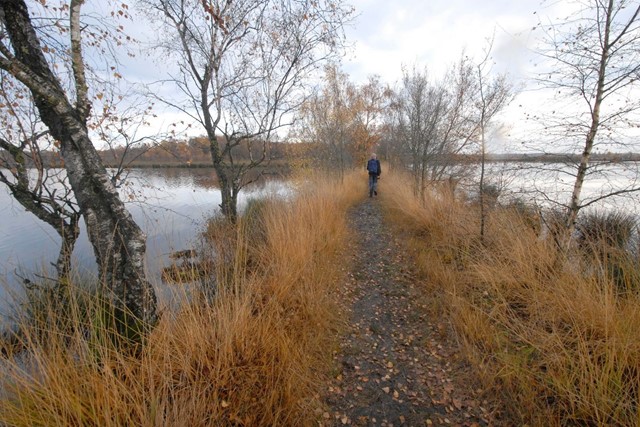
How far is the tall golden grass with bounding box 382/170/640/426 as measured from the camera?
5.56 feet

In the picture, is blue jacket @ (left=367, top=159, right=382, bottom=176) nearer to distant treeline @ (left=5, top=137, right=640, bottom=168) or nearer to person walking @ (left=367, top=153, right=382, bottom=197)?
person walking @ (left=367, top=153, right=382, bottom=197)

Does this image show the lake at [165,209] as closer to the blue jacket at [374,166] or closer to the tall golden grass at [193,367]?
the tall golden grass at [193,367]

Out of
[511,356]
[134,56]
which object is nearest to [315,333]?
[511,356]

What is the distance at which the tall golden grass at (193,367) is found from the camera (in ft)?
4.53

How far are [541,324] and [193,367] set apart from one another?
3302 millimetres

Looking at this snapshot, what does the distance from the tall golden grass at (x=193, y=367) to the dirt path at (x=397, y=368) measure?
0.28 meters

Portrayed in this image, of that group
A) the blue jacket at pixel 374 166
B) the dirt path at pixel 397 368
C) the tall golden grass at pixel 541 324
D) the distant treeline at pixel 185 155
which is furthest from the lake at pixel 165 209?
the blue jacket at pixel 374 166

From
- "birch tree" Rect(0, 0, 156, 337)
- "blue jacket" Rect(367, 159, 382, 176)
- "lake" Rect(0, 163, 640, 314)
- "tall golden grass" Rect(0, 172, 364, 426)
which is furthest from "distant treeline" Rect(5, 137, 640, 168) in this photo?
"blue jacket" Rect(367, 159, 382, 176)

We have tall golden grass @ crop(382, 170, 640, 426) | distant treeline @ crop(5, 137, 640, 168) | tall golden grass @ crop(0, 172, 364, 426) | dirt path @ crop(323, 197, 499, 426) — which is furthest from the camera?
distant treeline @ crop(5, 137, 640, 168)

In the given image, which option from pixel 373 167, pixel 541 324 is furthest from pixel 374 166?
pixel 541 324

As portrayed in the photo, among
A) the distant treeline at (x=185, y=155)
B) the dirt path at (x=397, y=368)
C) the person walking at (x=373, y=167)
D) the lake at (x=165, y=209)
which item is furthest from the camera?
the person walking at (x=373, y=167)

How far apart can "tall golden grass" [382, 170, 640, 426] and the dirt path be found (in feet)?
0.79

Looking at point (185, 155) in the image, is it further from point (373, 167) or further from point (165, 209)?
point (373, 167)

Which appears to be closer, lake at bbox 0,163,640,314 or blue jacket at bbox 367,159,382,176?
lake at bbox 0,163,640,314
